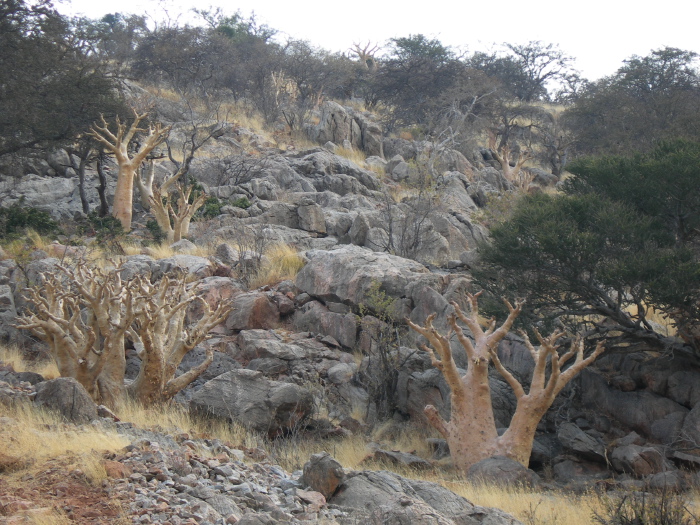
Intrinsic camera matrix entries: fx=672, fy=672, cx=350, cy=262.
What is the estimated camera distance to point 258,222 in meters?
19.4

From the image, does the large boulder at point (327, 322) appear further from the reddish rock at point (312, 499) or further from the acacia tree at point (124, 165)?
the acacia tree at point (124, 165)

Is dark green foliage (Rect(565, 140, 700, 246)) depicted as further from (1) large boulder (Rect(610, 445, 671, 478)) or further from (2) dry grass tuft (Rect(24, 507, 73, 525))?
(2) dry grass tuft (Rect(24, 507, 73, 525))

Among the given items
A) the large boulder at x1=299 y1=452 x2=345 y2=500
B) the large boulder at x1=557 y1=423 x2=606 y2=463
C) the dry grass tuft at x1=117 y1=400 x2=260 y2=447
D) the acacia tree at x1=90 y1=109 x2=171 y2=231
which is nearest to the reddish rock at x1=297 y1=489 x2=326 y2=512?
the large boulder at x1=299 y1=452 x2=345 y2=500

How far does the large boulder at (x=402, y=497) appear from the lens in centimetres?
557

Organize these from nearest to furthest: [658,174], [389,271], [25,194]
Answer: [658,174]
[389,271]
[25,194]

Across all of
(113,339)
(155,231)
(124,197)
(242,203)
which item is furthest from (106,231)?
(113,339)

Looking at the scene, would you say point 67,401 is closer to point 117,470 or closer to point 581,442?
point 117,470

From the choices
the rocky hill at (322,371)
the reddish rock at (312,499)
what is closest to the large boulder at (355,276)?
the rocky hill at (322,371)

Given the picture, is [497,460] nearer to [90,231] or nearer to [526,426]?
[526,426]

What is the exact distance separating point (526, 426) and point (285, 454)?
3.35 meters

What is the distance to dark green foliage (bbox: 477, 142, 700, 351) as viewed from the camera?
35.1ft

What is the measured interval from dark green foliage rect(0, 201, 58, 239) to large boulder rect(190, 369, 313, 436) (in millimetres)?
10571

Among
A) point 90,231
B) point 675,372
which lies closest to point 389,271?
point 675,372

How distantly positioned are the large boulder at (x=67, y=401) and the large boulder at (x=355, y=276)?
6504 millimetres
